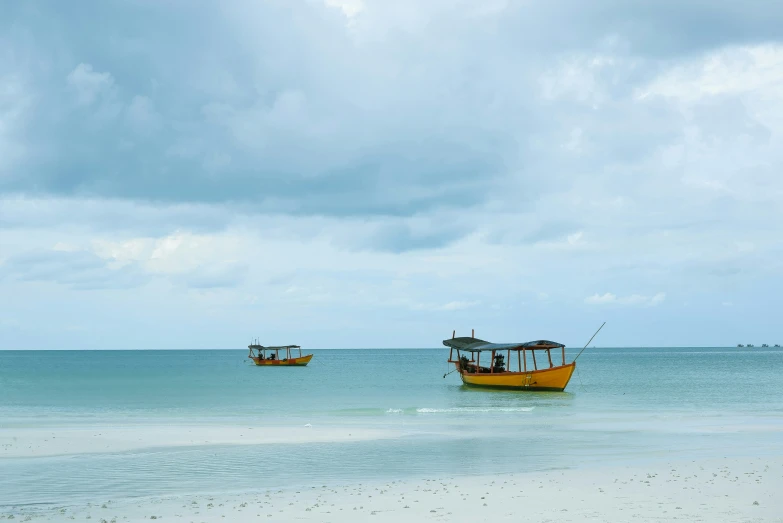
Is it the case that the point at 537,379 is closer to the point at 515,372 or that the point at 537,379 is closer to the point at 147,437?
the point at 515,372

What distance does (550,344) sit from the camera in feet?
171

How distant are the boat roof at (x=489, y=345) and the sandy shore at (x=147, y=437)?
2281 centimetres

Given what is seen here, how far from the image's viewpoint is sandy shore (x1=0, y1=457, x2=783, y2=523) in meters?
14.1

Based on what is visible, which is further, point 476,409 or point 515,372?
point 515,372

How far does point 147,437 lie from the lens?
28.8m

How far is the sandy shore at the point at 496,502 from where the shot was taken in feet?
46.3

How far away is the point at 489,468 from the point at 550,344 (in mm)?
32236

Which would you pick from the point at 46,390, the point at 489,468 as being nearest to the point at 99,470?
the point at 489,468

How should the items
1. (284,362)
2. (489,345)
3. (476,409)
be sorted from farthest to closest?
(284,362) → (489,345) → (476,409)

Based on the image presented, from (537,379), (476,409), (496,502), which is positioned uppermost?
(537,379)

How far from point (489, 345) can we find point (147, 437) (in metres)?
37.2

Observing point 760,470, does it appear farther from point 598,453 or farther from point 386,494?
point 386,494

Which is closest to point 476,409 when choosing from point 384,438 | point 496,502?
point 384,438

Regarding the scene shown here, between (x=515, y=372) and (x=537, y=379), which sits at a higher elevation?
(x=515, y=372)
